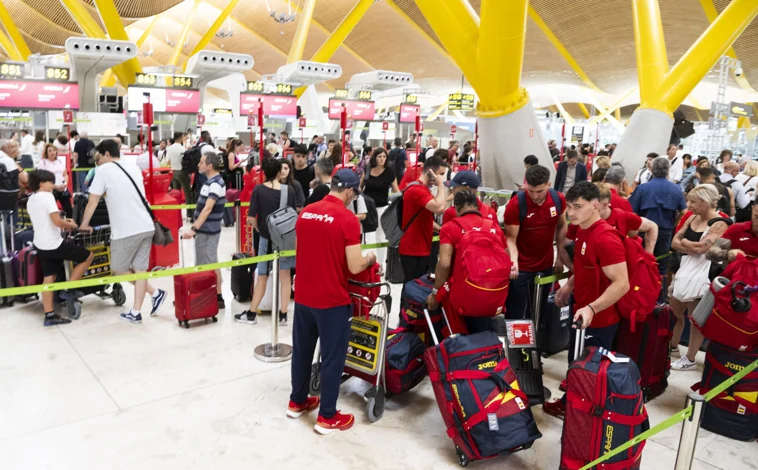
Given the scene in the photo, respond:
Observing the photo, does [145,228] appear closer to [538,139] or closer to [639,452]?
[639,452]

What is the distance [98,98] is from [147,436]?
45.0 ft

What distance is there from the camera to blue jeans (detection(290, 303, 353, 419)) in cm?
371

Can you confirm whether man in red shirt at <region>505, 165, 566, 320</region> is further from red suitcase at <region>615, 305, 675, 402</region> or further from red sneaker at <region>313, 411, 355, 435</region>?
red sneaker at <region>313, 411, 355, 435</region>

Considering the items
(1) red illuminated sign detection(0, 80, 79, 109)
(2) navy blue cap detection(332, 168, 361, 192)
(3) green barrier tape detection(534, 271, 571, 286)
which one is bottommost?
(3) green barrier tape detection(534, 271, 571, 286)

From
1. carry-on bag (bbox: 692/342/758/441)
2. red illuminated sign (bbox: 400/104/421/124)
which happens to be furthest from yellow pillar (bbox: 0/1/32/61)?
carry-on bag (bbox: 692/342/758/441)

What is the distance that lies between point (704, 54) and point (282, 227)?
11936 mm

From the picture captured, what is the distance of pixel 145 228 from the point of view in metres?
5.70

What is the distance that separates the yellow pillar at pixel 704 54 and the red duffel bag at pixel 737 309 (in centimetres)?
1057

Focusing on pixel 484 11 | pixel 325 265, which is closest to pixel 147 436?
pixel 325 265

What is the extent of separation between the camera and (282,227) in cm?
537

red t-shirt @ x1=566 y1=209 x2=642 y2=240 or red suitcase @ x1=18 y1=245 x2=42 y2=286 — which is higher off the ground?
red t-shirt @ x1=566 y1=209 x2=642 y2=240

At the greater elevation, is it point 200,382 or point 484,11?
point 484,11

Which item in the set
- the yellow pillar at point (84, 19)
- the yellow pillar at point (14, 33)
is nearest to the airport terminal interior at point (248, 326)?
the yellow pillar at point (84, 19)

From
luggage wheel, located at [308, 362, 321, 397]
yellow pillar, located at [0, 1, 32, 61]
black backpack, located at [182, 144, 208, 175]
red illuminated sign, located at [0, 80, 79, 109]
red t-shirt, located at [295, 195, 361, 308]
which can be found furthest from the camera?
yellow pillar, located at [0, 1, 32, 61]
